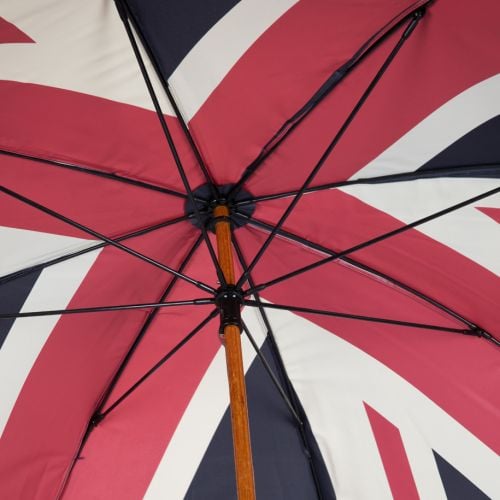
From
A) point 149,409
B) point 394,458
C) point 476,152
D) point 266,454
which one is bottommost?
point 394,458

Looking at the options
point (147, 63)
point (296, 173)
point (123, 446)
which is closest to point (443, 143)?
point (296, 173)

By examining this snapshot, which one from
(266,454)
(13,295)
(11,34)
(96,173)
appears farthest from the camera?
(266,454)

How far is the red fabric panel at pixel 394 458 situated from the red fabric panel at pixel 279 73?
44.2 inches

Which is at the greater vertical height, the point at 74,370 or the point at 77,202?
the point at 77,202

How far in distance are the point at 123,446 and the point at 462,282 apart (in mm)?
1351

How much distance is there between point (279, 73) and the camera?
179 cm

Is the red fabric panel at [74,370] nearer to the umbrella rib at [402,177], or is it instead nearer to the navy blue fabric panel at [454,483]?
the umbrella rib at [402,177]

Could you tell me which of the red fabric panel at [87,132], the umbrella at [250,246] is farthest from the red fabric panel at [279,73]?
the red fabric panel at [87,132]

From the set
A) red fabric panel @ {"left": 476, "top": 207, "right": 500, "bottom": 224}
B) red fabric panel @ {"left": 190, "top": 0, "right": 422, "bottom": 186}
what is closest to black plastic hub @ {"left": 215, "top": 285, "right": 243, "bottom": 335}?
red fabric panel @ {"left": 190, "top": 0, "right": 422, "bottom": 186}

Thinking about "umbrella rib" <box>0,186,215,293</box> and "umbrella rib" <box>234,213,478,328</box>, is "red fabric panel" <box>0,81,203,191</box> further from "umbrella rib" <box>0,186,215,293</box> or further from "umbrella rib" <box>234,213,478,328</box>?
"umbrella rib" <box>234,213,478,328</box>

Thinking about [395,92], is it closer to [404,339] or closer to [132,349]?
[404,339]

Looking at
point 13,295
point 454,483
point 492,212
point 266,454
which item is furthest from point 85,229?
point 454,483

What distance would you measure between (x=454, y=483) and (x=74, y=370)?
56.8 inches

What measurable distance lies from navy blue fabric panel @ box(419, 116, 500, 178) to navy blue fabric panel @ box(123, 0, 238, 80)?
804 mm
